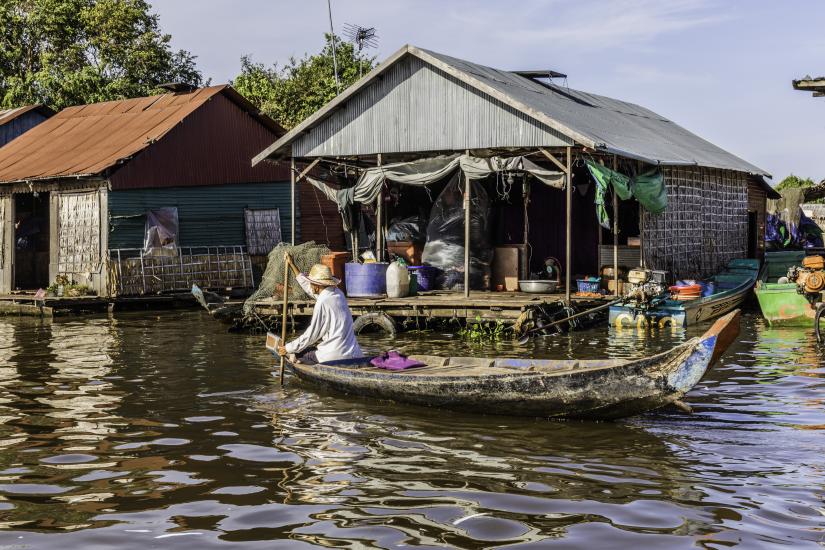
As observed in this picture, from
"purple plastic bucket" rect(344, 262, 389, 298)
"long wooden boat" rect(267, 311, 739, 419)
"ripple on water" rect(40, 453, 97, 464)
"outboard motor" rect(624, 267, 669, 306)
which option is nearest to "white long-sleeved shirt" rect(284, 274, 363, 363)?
"long wooden boat" rect(267, 311, 739, 419)

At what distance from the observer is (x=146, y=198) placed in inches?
971

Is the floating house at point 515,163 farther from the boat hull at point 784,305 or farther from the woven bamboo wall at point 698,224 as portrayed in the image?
the boat hull at point 784,305

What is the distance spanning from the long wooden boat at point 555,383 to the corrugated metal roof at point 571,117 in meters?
7.87

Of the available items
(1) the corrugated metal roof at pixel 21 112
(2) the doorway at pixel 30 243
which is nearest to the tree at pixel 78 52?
(1) the corrugated metal roof at pixel 21 112

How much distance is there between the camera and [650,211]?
18875 millimetres

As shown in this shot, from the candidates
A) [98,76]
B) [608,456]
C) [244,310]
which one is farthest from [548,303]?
[98,76]

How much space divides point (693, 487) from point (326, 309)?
16.2 ft

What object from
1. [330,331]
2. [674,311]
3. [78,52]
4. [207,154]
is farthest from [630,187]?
[78,52]

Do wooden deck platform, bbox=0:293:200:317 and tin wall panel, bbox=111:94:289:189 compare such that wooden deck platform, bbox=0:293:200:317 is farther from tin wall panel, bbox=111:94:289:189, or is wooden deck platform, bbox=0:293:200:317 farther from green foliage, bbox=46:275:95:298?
tin wall panel, bbox=111:94:289:189

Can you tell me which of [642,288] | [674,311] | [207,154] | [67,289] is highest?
[207,154]

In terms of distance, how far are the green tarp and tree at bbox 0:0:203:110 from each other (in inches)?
906

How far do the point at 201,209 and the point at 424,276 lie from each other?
907 centimetres

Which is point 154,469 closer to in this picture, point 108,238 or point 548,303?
point 548,303

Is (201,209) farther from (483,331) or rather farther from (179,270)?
(483,331)
